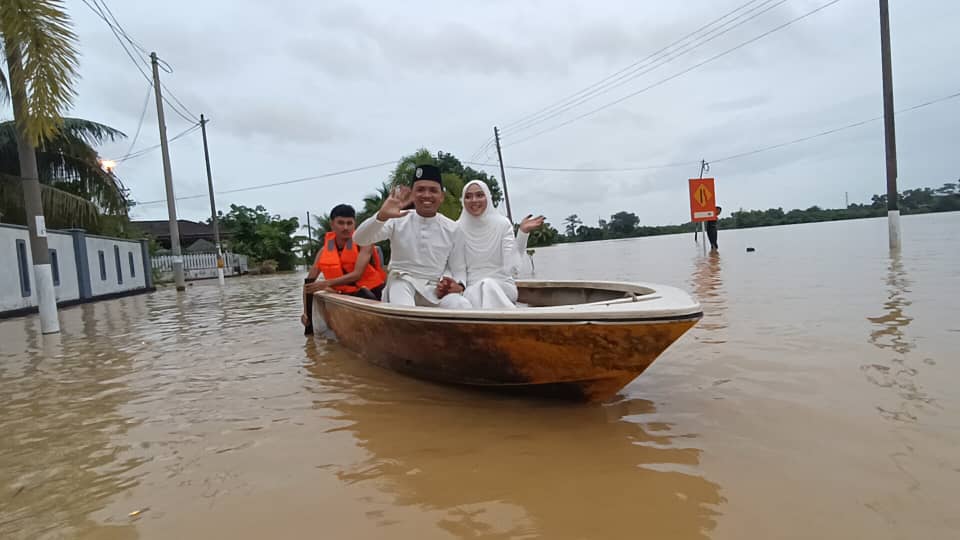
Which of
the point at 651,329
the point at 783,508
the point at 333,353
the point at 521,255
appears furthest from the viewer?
the point at 333,353

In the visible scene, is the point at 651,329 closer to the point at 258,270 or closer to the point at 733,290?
the point at 733,290

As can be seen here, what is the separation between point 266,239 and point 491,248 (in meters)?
30.3

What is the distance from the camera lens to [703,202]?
64.2ft

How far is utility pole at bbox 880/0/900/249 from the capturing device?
13805 mm

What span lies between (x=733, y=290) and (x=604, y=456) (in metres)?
6.61

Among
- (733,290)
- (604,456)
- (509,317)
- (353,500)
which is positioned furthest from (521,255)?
(733,290)

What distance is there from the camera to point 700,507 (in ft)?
6.48

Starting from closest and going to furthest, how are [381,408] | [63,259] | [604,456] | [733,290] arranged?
[604,456] → [381,408] → [733,290] → [63,259]

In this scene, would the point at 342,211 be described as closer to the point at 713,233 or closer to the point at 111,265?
the point at 111,265

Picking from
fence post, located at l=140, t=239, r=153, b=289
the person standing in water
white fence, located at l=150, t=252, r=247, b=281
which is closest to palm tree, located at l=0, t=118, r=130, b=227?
fence post, located at l=140, t=239, r=153, b=289

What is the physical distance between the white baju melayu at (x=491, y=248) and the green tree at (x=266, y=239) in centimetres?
2991

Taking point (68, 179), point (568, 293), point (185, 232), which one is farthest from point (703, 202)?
point (185, 232)

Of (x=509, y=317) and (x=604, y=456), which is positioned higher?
(x=509, y=317)

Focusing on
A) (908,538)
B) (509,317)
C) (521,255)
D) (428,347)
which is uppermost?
(521,255)
